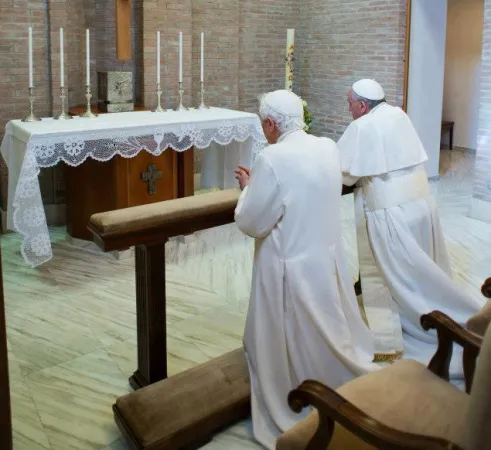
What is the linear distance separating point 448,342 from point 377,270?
194 cm

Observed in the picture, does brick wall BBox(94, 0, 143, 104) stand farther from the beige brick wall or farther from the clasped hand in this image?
the clasped hand

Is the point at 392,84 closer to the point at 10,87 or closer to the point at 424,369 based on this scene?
the point at 10,87

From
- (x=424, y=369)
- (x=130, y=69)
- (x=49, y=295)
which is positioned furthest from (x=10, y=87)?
(x=424, y=369)

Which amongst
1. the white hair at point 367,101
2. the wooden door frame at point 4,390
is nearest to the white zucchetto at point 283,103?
the white hair at point 367,101

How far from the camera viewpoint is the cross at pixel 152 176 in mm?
6098

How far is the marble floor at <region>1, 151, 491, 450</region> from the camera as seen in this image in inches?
137

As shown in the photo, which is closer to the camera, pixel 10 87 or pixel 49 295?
pixel 49 295

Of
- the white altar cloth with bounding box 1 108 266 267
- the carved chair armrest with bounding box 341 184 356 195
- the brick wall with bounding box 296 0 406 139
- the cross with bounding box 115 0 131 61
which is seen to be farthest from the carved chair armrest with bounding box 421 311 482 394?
the brick wall with bounding box 296 0 406 139

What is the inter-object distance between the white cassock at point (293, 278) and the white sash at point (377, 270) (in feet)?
2.97

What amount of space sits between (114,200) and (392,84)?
4.60m

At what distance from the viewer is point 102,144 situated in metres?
5.56

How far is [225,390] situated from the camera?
337cm

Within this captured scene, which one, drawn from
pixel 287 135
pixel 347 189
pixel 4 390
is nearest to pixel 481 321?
pixel 287 135

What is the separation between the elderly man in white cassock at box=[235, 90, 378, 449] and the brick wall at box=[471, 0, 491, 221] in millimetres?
4633
